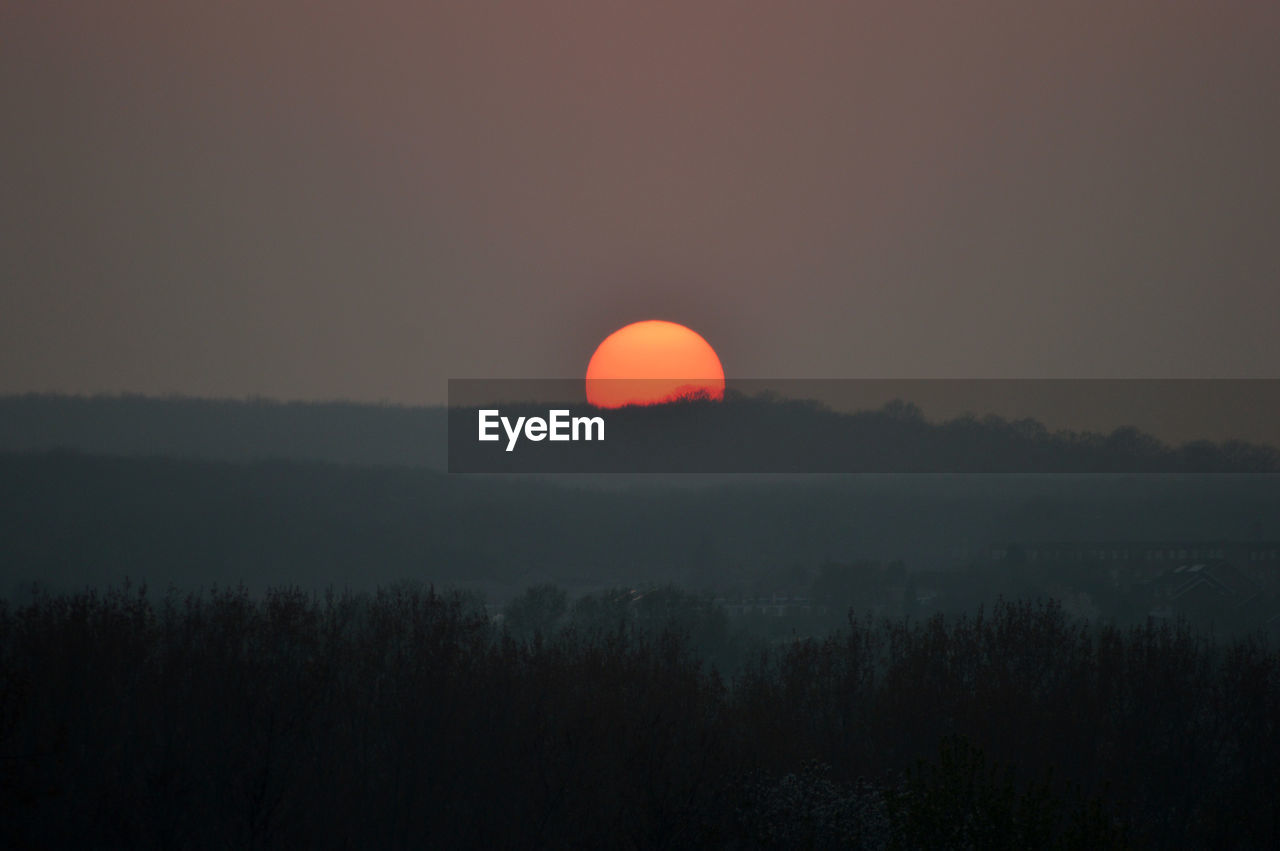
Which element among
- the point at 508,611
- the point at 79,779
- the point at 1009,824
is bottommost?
the point at 508,611

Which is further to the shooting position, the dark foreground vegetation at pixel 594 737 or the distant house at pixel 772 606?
the distant house at pixel 772 606

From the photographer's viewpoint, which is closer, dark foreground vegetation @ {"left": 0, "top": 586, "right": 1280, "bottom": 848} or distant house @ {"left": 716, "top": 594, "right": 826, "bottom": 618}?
dark foreground vegetation @ {"left": 0, "top": 586, "right": 1280, "bottom": 848}

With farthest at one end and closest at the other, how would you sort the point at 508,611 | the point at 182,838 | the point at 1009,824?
the point at 508,611
the point at 182,838
the point at 1009,824

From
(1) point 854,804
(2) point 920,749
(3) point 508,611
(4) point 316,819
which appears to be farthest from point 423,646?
(3) point 508,611

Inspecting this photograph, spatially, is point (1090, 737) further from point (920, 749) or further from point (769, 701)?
point (769, 701)

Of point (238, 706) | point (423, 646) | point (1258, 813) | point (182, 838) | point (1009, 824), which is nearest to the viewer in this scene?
point (1009, 824)

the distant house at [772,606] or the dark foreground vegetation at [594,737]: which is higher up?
the dark foreground vegetation at [594,737]

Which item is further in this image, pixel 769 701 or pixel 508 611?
pixel 508 611

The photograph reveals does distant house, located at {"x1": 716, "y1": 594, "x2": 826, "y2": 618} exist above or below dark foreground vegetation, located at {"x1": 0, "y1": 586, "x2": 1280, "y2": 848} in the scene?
below

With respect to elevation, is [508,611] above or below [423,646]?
below
